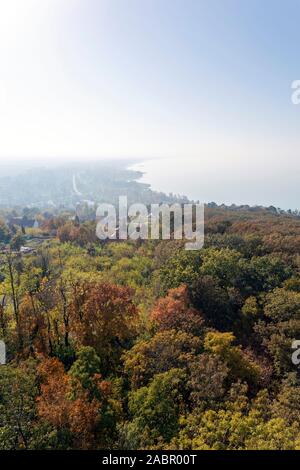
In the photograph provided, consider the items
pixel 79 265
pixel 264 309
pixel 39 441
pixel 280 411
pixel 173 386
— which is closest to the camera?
pixel 39 441

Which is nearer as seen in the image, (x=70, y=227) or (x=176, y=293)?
(x=176, y=293)

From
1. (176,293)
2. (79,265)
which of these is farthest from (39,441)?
(79,265)

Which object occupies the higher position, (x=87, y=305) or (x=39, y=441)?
(x=87, y=305)

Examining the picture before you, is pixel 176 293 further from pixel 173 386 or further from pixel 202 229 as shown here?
pixel 202 229

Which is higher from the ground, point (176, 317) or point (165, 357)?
point (176, 317)

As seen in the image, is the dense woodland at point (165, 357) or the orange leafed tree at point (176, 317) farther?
the orange leafed tree at point (176, 317)

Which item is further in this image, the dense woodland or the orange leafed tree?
the orange leafed tree

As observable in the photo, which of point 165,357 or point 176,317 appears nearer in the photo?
point 165,357
